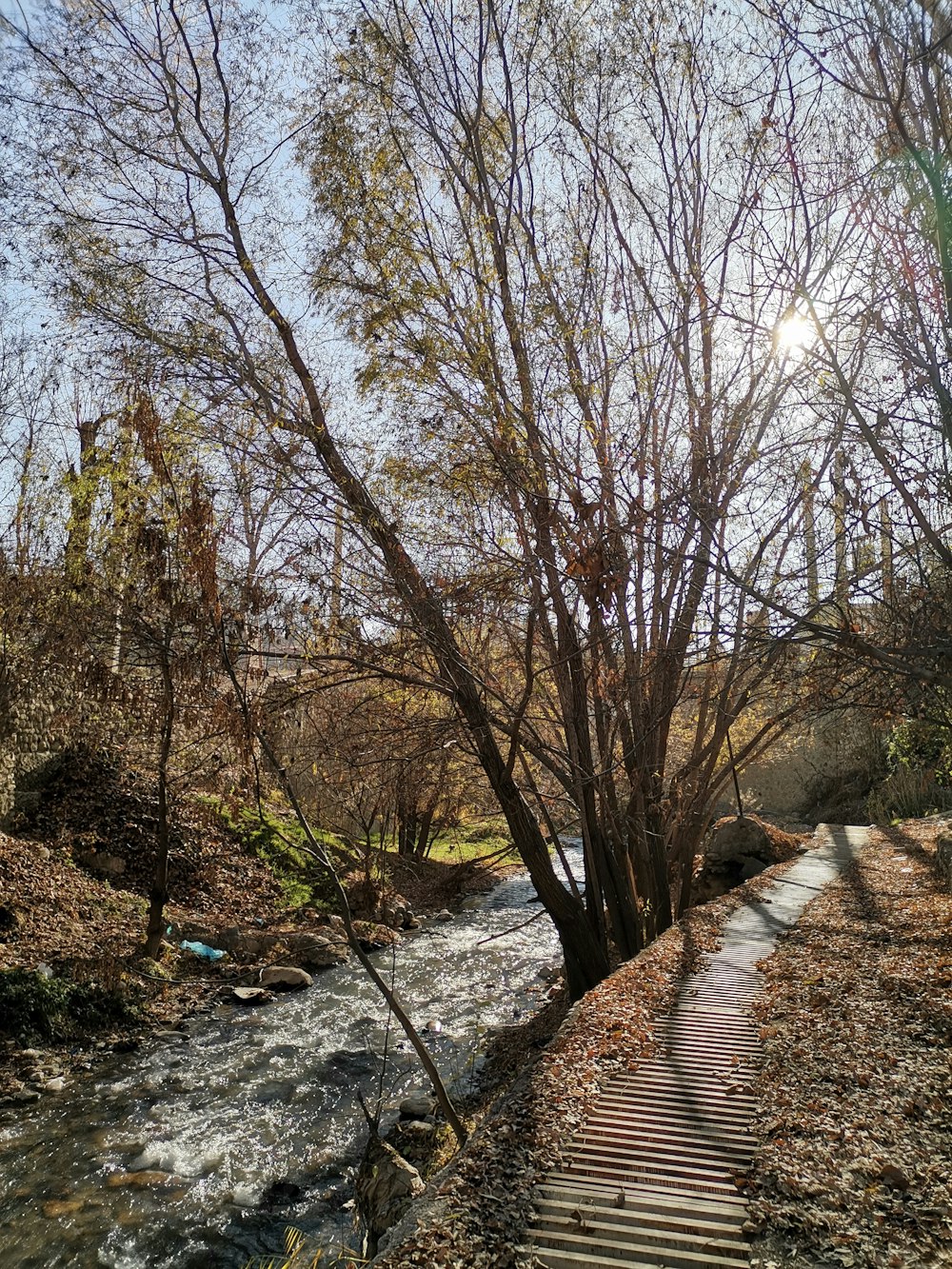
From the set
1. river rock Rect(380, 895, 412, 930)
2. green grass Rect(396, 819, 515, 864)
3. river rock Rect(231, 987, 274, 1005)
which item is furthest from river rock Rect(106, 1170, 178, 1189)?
green grass Rect(396, 819, 515, 864)

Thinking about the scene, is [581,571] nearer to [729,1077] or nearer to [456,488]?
[456,488]

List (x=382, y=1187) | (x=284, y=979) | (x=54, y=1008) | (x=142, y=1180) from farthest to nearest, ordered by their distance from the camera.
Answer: (x=284, y=979) < (x=54, y=1008) < (x=142, y=1180) < (x=382, y=1187)

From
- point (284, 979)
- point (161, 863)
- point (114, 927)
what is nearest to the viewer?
point (161, 863)

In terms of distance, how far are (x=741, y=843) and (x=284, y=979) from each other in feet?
24.5

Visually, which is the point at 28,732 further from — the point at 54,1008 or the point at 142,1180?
the point at 142,1180

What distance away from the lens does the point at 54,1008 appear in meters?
7.66

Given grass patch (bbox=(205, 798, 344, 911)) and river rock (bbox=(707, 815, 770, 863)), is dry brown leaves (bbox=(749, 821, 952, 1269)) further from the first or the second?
grass patch (bbox=(205, 798, 344, 911))

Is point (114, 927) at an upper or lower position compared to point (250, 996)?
upper

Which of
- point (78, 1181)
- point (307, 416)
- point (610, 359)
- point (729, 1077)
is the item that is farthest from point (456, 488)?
point (78, 1181)

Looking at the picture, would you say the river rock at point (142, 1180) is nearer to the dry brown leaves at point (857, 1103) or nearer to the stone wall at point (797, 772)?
the dry brown leaves at point (857, 1103)

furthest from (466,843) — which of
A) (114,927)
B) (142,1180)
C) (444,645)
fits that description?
(444,645)

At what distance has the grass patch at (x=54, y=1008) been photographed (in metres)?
7.38

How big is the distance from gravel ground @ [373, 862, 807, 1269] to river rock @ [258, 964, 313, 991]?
543 cm

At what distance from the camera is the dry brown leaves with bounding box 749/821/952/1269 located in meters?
2.52
